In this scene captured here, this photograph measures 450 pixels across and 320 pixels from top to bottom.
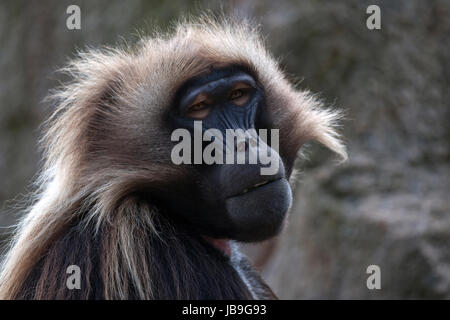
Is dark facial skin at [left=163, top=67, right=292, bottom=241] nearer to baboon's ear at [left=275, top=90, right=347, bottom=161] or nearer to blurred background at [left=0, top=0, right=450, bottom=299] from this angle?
baboon's ear at [left=275, top=90, right=347, bottom=161]

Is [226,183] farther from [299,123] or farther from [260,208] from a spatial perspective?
[299,123]

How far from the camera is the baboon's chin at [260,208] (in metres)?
3.07

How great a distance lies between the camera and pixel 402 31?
20.6ft

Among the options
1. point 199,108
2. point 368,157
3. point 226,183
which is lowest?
point 226,183

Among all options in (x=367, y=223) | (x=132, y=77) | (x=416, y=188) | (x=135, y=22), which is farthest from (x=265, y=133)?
(x=135, y=22)

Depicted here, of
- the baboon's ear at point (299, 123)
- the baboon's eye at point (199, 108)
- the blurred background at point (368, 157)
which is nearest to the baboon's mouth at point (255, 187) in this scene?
the baboon's eye at point (199, 108)

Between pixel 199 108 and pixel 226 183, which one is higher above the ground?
pixel 199 108

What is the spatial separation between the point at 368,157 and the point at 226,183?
3.00m

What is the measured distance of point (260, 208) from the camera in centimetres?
308

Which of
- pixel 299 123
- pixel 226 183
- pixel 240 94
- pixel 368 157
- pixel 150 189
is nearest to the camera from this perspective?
pixel 226 183

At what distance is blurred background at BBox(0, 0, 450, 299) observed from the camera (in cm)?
511

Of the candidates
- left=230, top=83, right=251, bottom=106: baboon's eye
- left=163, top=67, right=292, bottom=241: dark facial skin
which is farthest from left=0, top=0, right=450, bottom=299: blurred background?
left=163, top=67, right=292, bottom=241: dark facial skin

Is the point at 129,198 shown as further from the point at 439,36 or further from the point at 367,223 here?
the point at 439,36

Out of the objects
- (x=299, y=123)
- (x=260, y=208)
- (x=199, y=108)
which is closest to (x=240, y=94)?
(x=199, y=108)
